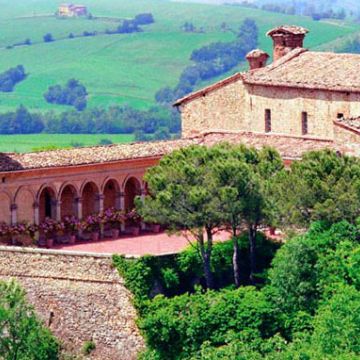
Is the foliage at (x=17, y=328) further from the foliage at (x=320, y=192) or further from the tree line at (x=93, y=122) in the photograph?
the tree line at (x=93, y=122)

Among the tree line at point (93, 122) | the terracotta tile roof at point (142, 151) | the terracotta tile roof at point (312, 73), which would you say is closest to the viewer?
the terracotta tile roof at point (142, 151)

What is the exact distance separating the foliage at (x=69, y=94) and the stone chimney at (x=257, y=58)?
12130 centimetres

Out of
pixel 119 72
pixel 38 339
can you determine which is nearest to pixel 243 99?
pixel 38 339

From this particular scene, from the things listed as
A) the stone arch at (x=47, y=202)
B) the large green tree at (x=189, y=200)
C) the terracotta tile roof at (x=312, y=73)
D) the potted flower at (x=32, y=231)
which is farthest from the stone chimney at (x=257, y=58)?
the large green tree at (x=189, y=200)

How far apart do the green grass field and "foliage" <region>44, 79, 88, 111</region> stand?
3094cm

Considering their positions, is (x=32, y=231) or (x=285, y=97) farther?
(x=285, y=97)

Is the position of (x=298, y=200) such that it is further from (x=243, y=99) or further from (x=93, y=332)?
(x=243, y=99)

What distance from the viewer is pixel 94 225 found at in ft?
177

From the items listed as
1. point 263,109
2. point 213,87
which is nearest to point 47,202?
point 263,109

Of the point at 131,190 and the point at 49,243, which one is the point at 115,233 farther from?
the point at 49,243

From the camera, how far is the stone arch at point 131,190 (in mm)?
56000

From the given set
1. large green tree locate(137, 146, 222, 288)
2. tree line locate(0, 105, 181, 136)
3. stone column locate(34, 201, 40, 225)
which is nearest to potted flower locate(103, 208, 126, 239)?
stone column locate(34, 201, 40, 225)

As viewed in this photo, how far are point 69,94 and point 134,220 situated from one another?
438ft

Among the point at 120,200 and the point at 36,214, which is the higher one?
the point at 36,214
